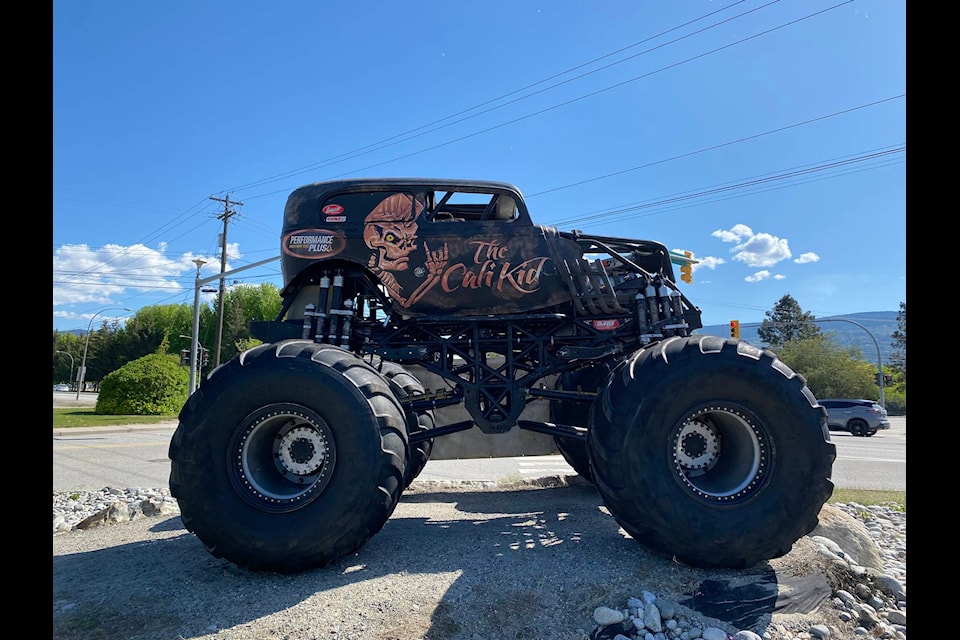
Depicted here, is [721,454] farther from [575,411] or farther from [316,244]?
[316,244]

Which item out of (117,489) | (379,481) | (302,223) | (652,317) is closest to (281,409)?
(379,481)

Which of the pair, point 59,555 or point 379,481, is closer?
point 379,481

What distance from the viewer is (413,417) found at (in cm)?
582

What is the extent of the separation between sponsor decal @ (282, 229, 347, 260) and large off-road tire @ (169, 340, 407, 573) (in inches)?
46.1

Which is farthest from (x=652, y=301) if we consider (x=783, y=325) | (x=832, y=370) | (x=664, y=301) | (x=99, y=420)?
(x=783, y=325)

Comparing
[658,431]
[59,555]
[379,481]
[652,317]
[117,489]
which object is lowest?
[117,489]

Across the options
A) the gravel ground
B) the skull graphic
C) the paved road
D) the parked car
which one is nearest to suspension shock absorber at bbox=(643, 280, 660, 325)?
the gravel ground

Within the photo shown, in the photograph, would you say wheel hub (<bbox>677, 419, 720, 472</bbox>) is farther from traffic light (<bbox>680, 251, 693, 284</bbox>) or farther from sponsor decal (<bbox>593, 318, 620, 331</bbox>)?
traffic light (<bbox>680, 251, 693, 284</bbox>)

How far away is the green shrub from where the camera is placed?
28.4m

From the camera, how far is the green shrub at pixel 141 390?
2841cm

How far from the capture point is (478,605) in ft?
11.3

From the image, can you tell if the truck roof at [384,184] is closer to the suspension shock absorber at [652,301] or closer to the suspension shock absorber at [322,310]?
the suspension shock absorber at [322,310]
